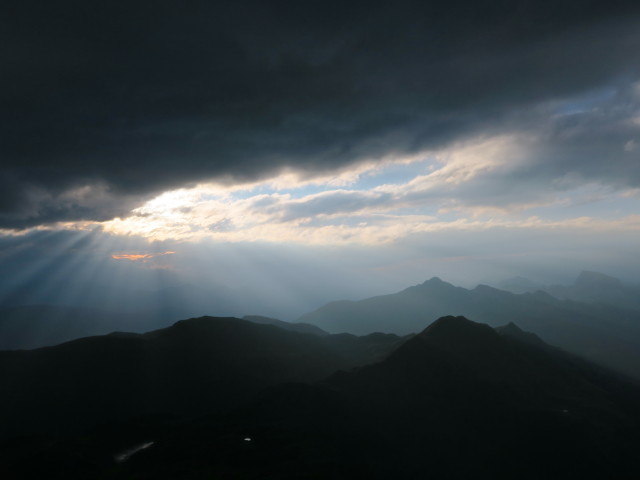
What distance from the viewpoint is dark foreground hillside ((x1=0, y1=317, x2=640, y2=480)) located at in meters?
79.4

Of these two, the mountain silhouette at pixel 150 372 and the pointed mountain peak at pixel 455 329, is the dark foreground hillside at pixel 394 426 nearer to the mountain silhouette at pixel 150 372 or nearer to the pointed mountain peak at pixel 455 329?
the pointed mountain peak at pixel 455 329

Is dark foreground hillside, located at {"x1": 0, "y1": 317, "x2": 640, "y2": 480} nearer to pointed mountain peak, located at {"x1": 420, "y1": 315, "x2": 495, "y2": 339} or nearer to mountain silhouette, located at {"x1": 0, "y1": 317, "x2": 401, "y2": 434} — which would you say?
pointed mountain peak, located at {"x1": 420, "y1": 315, "x2": 495, "y2": 339}

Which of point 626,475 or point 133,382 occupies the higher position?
point 133,382

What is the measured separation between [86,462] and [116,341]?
258 feet

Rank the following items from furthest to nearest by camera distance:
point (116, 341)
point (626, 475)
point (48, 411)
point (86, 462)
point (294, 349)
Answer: point (294, 349)
point (116, 341)
point (48, 411)
point (626, 475)
point (86, 462)

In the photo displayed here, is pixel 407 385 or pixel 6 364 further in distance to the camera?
pixel 6 364

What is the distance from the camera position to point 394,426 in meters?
102

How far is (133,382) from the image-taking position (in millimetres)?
130875

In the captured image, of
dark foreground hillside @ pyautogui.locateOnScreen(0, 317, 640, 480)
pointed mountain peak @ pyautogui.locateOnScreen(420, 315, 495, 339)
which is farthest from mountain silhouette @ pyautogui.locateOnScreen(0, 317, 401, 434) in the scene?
pointed mountain peak @ pyautogui.locateOnScreen(420, 315, 495, 339)

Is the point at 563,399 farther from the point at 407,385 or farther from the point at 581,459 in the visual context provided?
the point at 407,385

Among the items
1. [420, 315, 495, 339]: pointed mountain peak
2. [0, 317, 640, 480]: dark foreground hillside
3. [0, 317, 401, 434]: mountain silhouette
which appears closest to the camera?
[0, 317, 640, 480]: dark foreground hillside

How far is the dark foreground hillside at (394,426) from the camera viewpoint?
7944cm

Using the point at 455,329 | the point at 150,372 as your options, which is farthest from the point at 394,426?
the point at 150,372

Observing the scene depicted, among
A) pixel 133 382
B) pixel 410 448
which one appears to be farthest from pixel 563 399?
pixel 133 382
